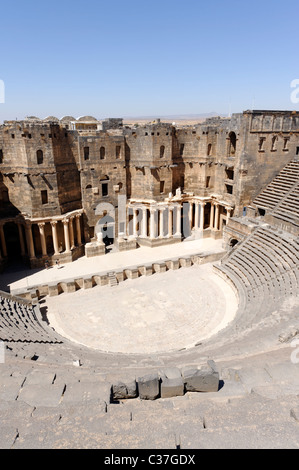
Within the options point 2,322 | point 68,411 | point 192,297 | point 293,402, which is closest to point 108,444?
point 68,411

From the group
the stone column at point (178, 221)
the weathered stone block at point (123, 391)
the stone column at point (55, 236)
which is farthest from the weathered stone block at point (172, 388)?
the stone column at point (178, 221)

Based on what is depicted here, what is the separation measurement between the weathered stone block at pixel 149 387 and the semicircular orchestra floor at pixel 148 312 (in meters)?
7.03

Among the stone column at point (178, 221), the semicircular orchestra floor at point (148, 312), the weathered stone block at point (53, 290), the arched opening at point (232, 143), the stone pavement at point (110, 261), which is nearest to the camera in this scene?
the semicircular orchestra floor at point (148, 312)

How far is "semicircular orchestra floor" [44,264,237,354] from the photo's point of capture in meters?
15.8

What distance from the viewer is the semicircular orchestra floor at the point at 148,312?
15805mm

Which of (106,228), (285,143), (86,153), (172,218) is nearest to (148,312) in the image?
(106,228)

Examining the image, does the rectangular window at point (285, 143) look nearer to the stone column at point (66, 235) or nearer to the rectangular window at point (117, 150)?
the rectangular window at point (117, 150)

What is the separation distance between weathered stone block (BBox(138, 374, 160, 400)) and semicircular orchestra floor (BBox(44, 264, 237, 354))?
7029 millimetres

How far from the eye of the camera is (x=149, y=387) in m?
7.82

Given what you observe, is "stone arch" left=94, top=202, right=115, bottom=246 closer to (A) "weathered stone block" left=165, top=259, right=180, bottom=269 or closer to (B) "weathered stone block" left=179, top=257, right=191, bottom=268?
(A) "weathered stone block" left=165, top=259, right=180, bottom=269

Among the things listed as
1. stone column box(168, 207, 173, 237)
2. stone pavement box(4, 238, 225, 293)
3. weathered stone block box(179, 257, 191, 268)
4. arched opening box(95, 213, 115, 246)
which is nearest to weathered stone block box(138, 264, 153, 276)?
stone pavement box(4, 238, 225, 293)

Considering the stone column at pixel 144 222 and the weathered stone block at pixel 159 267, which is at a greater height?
the stone column at pixel 144 222
